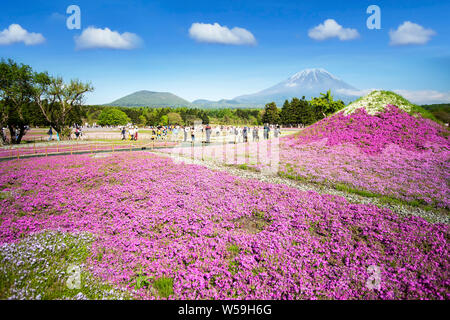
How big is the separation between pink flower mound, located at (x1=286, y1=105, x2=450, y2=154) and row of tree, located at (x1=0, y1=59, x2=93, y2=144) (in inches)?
1892

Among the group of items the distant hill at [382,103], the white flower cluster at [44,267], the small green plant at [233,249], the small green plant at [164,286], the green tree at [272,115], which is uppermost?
the green tree at [272,115]

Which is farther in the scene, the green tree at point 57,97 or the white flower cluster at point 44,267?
the green tree at point 57,97

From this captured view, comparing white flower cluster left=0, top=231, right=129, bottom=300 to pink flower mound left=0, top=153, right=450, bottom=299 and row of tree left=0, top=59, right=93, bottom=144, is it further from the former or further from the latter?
row of tree left=0, top=59, right=93, bottom=144

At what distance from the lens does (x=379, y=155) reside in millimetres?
17906

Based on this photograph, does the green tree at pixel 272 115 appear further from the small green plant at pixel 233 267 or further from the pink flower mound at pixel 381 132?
the small green plant at pixel 233 267

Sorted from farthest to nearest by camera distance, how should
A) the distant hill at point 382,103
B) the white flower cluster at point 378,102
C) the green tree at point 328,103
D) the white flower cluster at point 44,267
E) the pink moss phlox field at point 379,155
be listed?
the green tree at point 328,103 < the white flower cluster at point 378,102 < the distant hill at point 382,103 < the pink moss phlox field at point 379,155 < the white flower cluster at point 44,267

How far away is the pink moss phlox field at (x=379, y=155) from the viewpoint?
12.1m

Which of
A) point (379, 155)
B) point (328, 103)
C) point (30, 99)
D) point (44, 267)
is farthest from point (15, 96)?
point (328, 103)

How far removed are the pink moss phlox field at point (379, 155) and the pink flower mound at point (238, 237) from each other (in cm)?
460

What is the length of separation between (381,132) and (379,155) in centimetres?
493

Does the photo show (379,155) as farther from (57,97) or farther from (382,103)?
(57,97)

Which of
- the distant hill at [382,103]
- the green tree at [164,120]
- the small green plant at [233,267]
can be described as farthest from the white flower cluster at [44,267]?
the green tree at [164,120]

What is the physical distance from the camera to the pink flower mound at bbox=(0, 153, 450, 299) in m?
4.57

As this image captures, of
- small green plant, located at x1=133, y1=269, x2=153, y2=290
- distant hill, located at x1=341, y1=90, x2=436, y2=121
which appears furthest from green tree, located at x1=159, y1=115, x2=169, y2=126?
small green plant, located at x1=133, y1=269, x2=153, y2=290
